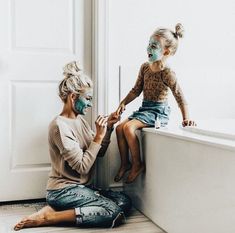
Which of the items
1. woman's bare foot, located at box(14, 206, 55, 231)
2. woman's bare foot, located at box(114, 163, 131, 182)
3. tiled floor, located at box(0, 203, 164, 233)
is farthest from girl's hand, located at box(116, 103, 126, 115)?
woman's bare foot, located at box(14, 206, 55, 231)

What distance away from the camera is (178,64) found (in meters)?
2.27

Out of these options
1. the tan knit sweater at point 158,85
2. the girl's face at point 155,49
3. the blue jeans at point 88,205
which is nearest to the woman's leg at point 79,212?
the blue jeans at point 88,205

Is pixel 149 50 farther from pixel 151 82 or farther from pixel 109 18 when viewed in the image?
pixel 109 18

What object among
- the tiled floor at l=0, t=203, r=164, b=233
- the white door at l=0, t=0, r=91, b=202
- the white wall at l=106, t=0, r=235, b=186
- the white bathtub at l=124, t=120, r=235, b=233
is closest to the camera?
the white bathtub at l=124, t=120, r=235, b=233

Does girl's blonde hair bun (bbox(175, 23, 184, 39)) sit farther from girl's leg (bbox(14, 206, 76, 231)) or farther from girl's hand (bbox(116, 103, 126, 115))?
girl's leg (bbox(14, 206, 76, 231))

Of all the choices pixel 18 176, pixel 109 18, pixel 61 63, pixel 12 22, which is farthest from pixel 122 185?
pixel 12 22

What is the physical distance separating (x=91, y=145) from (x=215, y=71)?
0.98 metres

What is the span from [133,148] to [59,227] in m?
0.50

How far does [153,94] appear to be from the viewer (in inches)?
75.2

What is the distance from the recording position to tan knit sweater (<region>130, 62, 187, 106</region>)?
182cm

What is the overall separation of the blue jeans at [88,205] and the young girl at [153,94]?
0.59 feet

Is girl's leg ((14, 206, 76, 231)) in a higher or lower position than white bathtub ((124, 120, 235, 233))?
lower

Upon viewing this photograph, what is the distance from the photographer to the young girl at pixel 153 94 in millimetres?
1826

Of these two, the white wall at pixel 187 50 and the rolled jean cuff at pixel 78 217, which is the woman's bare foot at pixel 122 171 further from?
the rolled jean cuff at pixel 78 217
